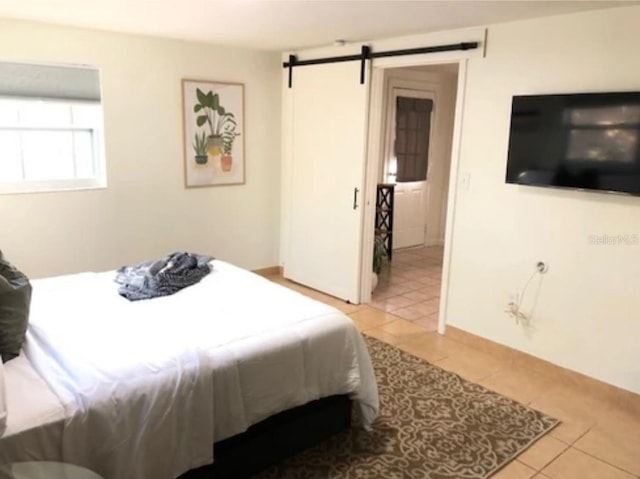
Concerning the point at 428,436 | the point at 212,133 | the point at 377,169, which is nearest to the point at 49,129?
the point at 212,133

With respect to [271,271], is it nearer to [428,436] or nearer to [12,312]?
[428,436]

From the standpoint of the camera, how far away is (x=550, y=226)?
327 cm

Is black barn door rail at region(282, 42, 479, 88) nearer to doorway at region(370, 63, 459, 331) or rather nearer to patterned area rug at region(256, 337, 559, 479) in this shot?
doorway at region(370, 63, 459, 331)

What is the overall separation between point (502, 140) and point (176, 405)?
2.67 meters

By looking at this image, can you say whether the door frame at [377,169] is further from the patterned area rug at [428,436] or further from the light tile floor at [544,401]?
the patterned area rug at [428,436]

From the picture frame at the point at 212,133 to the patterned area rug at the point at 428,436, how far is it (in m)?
2.54

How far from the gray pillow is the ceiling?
1831mm

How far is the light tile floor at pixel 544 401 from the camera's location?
98.4 inches

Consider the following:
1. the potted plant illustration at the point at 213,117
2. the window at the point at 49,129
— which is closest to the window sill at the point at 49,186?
the window at the point at 49,129

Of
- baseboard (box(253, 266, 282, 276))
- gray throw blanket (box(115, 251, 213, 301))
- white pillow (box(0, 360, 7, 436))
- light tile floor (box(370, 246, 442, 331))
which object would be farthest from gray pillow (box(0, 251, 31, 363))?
baseboard (box(253, 266, 282, 276))

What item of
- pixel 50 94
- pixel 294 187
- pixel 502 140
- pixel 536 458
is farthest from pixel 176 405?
pixel 294 187

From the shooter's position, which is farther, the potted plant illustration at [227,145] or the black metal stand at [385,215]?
the black metal stand at [385,215]

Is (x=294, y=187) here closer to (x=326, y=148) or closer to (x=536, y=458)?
(x=326, y=148)

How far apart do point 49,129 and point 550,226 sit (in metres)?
3.75
